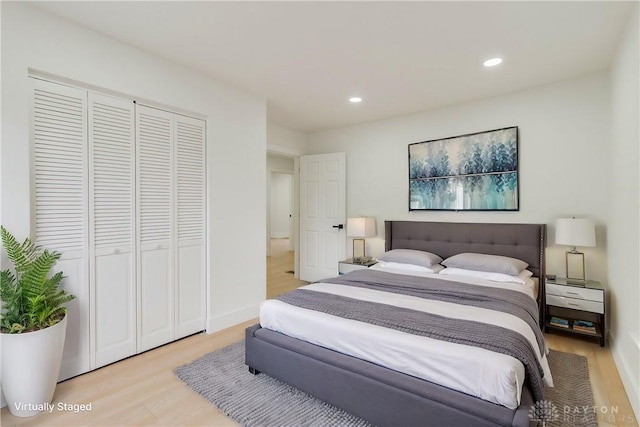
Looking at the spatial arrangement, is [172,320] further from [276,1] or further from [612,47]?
[612,47]

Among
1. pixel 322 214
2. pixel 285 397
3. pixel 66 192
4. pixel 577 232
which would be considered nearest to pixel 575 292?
pixel 577 232

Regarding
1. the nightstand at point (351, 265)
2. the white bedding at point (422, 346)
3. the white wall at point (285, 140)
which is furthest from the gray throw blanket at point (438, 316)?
the white wall at point (285, 140)

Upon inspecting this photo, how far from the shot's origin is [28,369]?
180cm

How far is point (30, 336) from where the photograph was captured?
1.78 metres

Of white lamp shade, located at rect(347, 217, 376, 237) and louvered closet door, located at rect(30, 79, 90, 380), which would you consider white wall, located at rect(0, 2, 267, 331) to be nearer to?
louvered closet door, located at rect(30, 79, 90, 380)

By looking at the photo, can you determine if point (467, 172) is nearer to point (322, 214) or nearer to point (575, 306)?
point (575, 306)

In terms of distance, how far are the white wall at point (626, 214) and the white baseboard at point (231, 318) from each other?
3097 millimetres

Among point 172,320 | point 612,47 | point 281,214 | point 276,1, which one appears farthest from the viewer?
point 281,214

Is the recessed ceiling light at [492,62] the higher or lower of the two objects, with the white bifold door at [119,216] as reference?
higher

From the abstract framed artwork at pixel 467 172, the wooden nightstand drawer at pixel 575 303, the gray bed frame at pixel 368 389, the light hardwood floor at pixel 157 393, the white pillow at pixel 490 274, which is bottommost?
the light hardwood floor at pixel 157 393

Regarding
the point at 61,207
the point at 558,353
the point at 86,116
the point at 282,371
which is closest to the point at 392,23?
the point at 86,116

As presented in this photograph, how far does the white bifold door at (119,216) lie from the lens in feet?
7.11

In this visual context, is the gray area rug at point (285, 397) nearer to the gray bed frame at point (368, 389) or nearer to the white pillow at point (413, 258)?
the gray bed frame at point (368, 389)

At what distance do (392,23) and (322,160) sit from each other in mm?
2811
